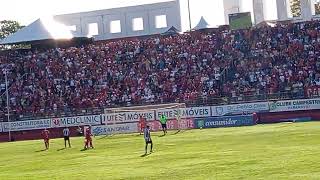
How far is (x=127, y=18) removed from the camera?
267 feet

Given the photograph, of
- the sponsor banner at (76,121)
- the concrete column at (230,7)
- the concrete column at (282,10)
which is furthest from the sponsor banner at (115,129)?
the concrete column at (230,7)

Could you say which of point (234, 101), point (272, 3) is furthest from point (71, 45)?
point (272, 3)

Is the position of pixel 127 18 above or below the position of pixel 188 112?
above

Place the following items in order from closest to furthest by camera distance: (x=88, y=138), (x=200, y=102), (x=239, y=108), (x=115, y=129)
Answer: (x=88, y=138) < (x=239, y=108) < (x=115, y=129) < (x=200, y=102)

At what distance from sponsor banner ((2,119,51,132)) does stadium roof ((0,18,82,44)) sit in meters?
14.6

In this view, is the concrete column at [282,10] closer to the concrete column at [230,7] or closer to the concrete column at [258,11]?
the concrete column at [258,11]

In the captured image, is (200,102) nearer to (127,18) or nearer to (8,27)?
(127,18)

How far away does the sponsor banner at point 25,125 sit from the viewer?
5650 cm

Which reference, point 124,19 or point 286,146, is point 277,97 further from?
point 124,19

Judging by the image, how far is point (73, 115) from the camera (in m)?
55.9

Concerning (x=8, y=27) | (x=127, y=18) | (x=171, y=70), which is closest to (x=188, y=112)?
(x=171, y=70)

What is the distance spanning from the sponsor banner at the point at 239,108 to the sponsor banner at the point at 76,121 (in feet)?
33.6

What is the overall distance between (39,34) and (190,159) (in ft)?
152

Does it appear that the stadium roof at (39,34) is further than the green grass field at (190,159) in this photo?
Yes
